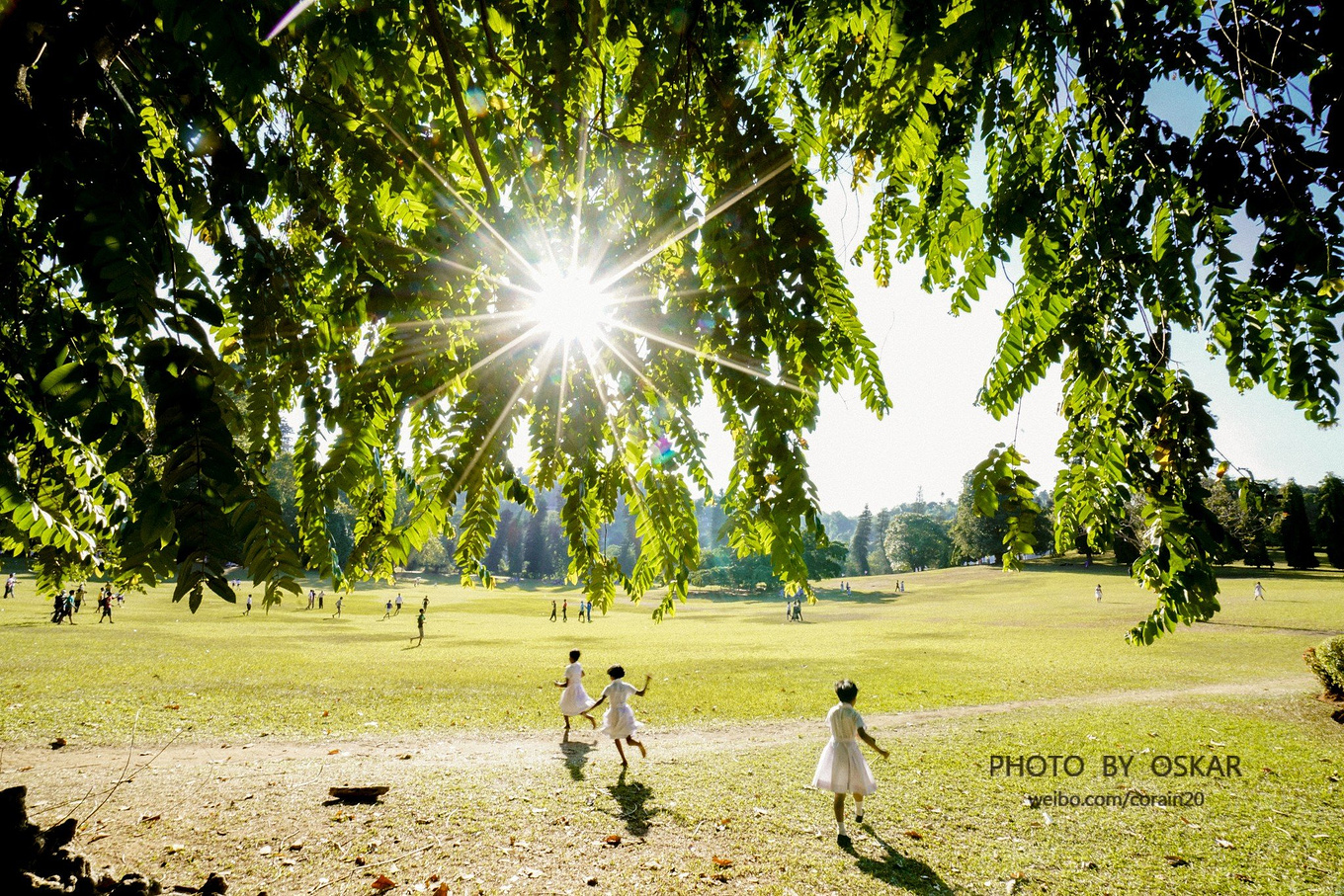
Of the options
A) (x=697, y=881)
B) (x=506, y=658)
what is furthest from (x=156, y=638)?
(x=697, y=881)

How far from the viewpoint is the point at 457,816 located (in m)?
8.51

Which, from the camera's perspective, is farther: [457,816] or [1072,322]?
[457,816]

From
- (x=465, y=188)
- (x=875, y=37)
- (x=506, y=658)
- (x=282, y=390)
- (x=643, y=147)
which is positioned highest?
(x=875, y=37)

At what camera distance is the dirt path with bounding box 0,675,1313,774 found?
1059 cm

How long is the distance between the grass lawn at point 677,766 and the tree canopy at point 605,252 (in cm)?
610

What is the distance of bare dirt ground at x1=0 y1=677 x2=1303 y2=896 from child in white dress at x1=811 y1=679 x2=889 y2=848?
580mm

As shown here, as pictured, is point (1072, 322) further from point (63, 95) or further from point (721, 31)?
point (63, 95)

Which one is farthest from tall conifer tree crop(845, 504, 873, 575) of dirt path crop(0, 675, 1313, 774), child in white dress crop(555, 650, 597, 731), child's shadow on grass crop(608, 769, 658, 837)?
child's shadow on grass crop(608, 769, 658, 837)

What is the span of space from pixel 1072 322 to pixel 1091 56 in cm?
135

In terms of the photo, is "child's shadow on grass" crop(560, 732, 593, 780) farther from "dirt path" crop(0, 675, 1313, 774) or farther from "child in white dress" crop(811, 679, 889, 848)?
"child in white dress" crop(811, 679, 889, 848)

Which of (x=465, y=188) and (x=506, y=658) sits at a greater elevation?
(x=465, y=188)

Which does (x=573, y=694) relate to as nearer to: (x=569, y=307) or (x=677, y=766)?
(x=677, y=766)

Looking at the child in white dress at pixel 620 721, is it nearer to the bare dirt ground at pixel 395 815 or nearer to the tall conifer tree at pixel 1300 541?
the bare dirt ground at pixel 395 815

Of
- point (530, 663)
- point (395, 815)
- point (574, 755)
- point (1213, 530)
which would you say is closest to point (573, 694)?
point (574, 755)
